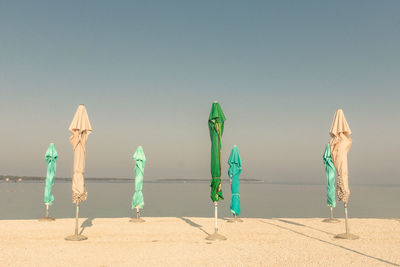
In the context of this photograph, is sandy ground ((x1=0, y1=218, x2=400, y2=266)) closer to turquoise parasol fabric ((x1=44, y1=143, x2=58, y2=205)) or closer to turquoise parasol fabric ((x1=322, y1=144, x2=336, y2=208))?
turquoise parasol fabric ((x1=322, y1=144, x2=336, y2=208))

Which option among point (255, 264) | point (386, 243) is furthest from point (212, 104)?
point (386, 243)

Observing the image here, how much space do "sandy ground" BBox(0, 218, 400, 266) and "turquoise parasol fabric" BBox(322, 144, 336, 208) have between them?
6.12ft

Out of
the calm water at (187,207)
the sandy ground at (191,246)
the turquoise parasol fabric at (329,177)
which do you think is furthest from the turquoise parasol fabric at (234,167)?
the calm water at (187,207)

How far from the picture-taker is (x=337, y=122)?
1080cm

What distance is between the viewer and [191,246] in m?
9.23

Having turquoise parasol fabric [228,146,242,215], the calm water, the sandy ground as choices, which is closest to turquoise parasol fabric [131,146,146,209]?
the sandy ground

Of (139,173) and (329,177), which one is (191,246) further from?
(329,177)

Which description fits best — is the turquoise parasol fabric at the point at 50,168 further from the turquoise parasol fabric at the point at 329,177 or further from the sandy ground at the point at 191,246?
the turquoise parasol fabric at the point at 329,177

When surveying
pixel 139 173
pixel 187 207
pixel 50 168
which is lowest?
pixel 187 207

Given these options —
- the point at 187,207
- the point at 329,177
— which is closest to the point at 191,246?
the point at 329,177

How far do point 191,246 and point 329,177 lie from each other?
8.99 metres

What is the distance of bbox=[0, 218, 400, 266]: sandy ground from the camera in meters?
7.55

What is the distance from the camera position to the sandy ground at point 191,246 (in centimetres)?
755

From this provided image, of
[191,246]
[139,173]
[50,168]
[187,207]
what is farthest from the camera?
[187,207]
